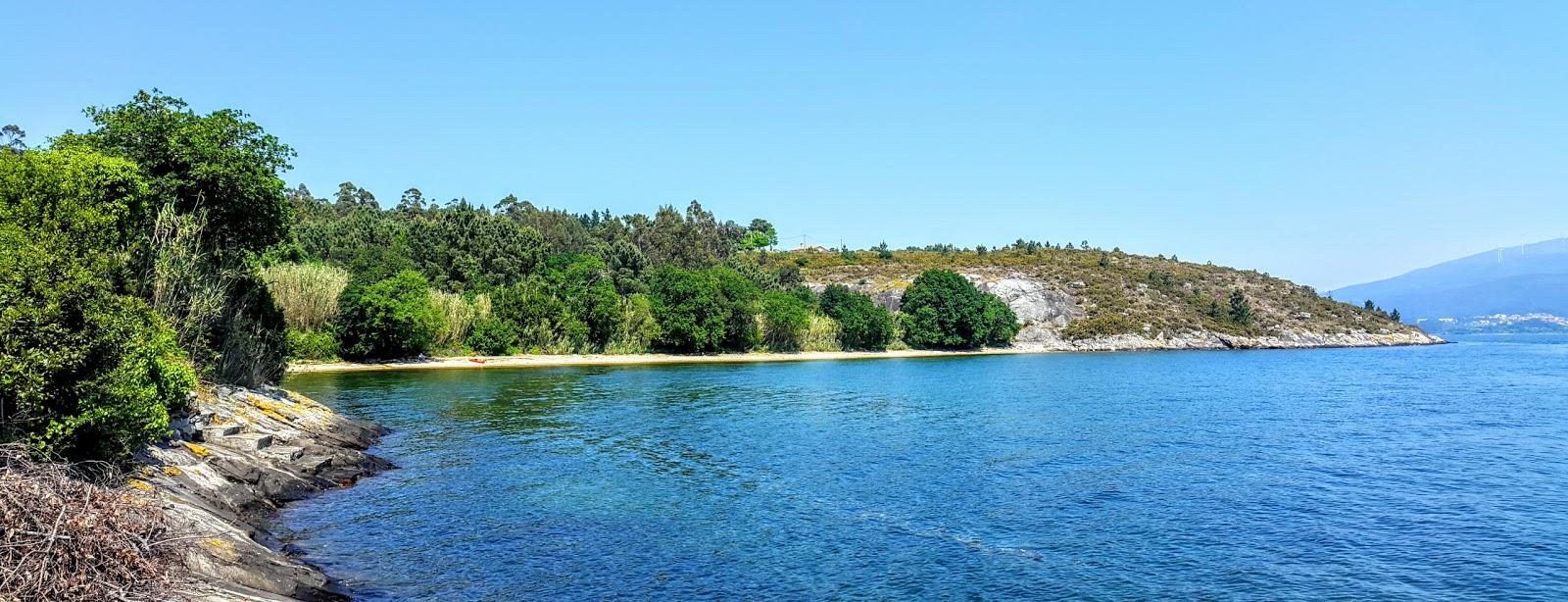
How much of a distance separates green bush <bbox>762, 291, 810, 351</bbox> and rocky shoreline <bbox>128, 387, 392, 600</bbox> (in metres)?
78.4

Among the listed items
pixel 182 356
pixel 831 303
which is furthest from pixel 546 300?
pixel 182 356

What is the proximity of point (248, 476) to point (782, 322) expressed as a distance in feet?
303

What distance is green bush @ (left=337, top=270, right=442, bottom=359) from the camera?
80.7 metres

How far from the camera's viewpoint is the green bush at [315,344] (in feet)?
250

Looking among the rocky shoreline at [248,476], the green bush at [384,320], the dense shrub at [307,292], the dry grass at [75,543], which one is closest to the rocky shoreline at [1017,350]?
the green bush at [384,320]

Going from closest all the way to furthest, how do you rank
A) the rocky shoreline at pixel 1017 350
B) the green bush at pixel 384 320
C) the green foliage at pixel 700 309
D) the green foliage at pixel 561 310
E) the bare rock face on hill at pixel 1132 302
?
the green bush at pixel 384 320, the rocky shoreline at pixel 1017 350, the green foliage at pixel 561 310, the green foliage at pixel 700 309, the bare rock face on hill at pixel 1132 302

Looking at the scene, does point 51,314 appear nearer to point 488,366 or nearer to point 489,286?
point 488,366

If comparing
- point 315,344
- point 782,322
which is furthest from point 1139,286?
point 315,344

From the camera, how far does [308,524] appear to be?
71.5 feet

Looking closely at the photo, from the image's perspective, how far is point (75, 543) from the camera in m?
11.1

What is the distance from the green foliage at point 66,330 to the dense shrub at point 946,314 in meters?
117

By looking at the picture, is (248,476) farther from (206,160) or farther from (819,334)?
(819,334)

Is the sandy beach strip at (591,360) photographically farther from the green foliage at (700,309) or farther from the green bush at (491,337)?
the green foliage at (700,309)

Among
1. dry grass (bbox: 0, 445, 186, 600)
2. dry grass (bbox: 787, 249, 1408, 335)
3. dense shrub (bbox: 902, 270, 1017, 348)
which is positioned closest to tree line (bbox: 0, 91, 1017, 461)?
dry grass (bbox: 0, 445, 186, 600)
